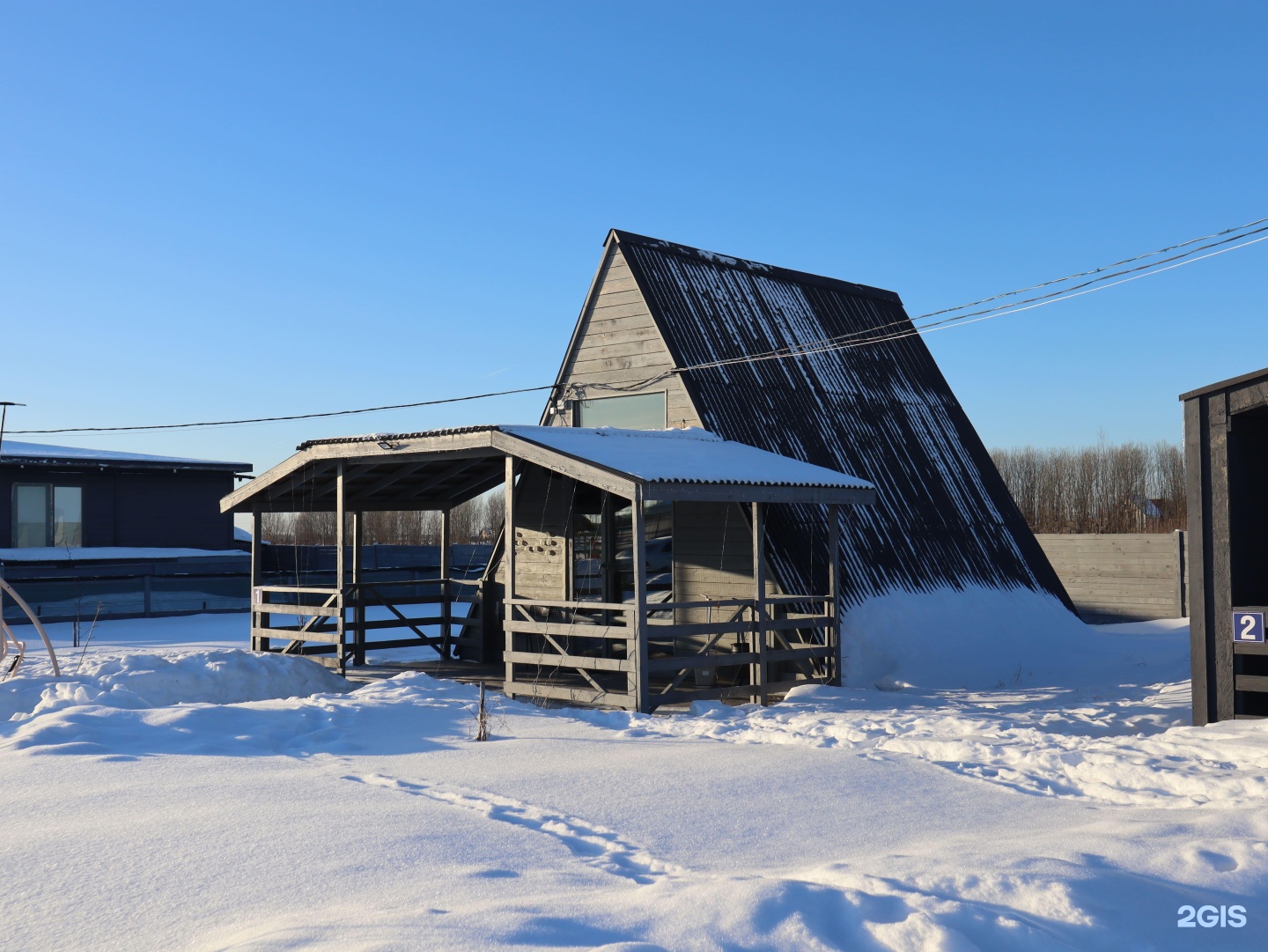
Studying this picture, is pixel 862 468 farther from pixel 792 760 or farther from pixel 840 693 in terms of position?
pixel 792 760

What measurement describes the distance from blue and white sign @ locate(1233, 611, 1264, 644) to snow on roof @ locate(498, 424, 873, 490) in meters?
4.71

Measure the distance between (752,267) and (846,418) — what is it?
12.5 feet

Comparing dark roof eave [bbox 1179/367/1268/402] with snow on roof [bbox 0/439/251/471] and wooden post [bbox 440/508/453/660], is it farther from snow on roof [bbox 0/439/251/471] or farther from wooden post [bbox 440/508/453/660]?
snow on roof [bbox 0/439/251/471]

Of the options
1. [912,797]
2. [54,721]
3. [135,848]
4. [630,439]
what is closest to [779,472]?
[630,439]

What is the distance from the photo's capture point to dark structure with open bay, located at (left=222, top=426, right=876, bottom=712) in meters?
12.7

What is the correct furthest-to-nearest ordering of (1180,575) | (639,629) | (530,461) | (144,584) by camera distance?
(144,584) < (1180,575) < (530,461) < (639,629)

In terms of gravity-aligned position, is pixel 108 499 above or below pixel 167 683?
above

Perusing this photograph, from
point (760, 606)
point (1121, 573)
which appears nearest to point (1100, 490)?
point (1121, 573)

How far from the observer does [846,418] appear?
64.5ft

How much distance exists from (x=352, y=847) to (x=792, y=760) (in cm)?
397

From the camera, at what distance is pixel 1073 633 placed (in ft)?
64.6

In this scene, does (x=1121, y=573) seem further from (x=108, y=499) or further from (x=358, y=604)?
(x=108, y=499)

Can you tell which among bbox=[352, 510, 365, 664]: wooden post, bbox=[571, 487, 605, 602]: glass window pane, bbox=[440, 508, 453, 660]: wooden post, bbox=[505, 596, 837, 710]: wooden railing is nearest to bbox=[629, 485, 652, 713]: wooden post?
bbox=[505, 596, 837, 710]: wooden railing

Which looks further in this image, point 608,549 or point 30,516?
point 30,516
